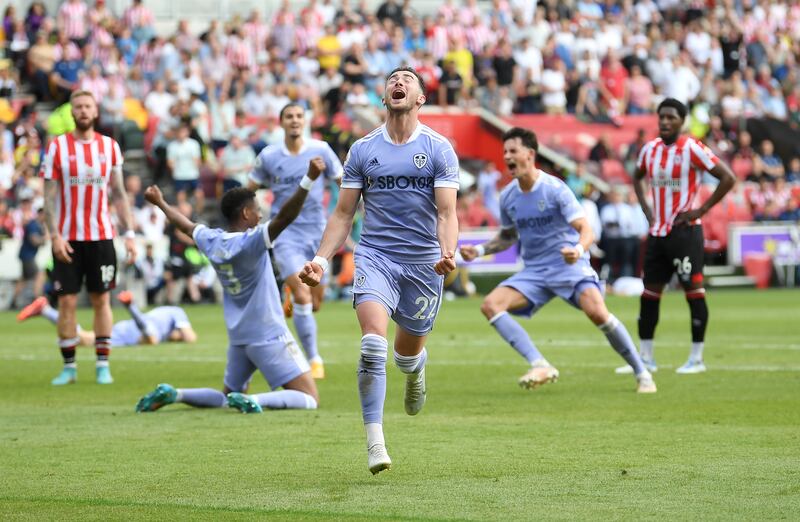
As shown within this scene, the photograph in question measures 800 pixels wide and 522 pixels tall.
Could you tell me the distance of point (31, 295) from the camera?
25.2 meters

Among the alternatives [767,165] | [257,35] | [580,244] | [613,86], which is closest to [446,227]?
[580,244]

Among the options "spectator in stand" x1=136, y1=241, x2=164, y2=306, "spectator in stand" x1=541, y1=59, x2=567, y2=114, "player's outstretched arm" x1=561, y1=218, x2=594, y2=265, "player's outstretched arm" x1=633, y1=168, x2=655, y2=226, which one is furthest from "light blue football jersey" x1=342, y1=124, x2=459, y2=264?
"spectator in stand" x1=541, y1=59, x2=567, y2=114

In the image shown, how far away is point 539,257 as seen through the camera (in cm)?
1259

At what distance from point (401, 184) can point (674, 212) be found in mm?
5911

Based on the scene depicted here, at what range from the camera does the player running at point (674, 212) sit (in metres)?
13.4

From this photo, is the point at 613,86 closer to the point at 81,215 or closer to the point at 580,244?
the point at 81,215

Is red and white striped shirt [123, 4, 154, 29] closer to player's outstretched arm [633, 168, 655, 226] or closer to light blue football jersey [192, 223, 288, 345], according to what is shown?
player's outstretched arm [633, 168, 655, 226]

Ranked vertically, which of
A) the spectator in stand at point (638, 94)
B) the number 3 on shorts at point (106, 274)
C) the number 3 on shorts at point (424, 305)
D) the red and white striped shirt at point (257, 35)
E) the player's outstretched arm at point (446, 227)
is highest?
the red and white striped shirt at point (257, 35)

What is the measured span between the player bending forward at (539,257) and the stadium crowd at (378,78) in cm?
1399

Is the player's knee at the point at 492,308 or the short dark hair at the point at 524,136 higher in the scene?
the short dark hair at the point at 524,136

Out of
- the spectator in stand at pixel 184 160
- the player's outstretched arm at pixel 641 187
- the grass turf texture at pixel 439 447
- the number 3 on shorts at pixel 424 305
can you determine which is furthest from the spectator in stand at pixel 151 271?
the number 3 on shorts at pixel 424 305

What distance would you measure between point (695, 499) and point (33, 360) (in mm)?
10493

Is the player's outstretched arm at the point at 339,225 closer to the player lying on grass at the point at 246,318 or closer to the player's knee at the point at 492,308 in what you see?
the player lying on grass at the point at 246,318

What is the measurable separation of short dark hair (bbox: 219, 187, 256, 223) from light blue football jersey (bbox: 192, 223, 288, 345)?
0.52 ft
